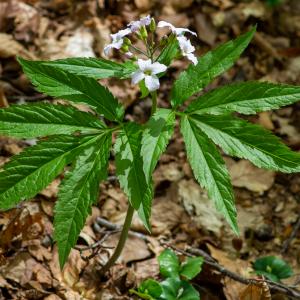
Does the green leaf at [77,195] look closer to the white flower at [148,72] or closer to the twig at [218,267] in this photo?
the white flower at [148,72]

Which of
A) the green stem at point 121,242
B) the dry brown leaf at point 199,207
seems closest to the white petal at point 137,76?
the green stem at point 121,242

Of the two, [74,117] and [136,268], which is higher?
[74,117]

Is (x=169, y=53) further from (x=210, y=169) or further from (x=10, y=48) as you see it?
(x=10, y=48)

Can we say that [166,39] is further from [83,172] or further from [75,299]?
[75,299]

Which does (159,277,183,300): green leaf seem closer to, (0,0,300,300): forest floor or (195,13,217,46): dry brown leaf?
(0,0,300,300): forest floor

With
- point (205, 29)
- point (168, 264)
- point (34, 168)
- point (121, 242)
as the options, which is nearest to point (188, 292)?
point (168, 264)

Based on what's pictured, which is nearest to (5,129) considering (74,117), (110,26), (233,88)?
(74,117)

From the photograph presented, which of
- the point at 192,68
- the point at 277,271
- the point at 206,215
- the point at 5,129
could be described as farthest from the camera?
the point at 206,215
